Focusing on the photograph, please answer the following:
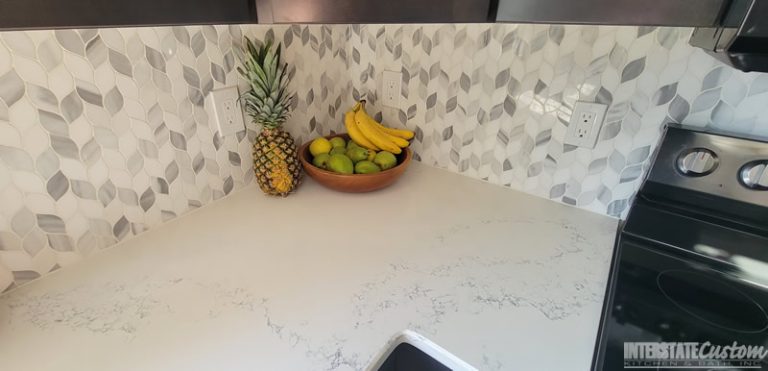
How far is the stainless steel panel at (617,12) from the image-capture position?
37 cm

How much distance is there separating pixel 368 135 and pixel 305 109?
0.77 feet

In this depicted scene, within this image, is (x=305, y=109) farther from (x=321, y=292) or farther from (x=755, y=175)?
Answer: (x=755, y=175)

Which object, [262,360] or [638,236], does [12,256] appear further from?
[638,236]

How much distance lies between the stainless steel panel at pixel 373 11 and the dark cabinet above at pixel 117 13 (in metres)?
0.03

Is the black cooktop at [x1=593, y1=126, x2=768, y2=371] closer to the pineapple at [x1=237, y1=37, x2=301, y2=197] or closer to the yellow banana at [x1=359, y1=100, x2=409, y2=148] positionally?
the yellow banana at [x1=359, y1=100, x2=409, y2=148]

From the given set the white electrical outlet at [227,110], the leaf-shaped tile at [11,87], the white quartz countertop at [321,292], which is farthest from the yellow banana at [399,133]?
the leaf-shaped tile at [11,87]

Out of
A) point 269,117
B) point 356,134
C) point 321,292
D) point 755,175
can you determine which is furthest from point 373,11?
point 755,175

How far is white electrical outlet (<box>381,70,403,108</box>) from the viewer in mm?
1131

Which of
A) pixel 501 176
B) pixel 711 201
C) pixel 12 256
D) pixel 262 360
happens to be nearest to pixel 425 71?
pixel 501 176

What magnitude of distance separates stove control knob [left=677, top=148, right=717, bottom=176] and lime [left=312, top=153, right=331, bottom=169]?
849mm

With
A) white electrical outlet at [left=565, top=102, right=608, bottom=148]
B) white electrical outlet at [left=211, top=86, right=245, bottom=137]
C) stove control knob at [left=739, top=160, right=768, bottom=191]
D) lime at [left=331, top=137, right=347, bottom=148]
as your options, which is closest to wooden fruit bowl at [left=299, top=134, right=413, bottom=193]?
lime at [left=331, top=137, right=347, bottom=148]

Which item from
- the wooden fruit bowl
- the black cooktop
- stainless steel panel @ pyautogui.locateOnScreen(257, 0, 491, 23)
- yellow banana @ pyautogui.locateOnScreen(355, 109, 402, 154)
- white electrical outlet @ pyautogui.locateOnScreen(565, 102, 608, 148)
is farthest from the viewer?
yellow banana @ pyautogui.locateOnScreen(355, 109, 402, 154)

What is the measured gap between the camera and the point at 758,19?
38cm

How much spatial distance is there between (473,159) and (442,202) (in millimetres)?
191
